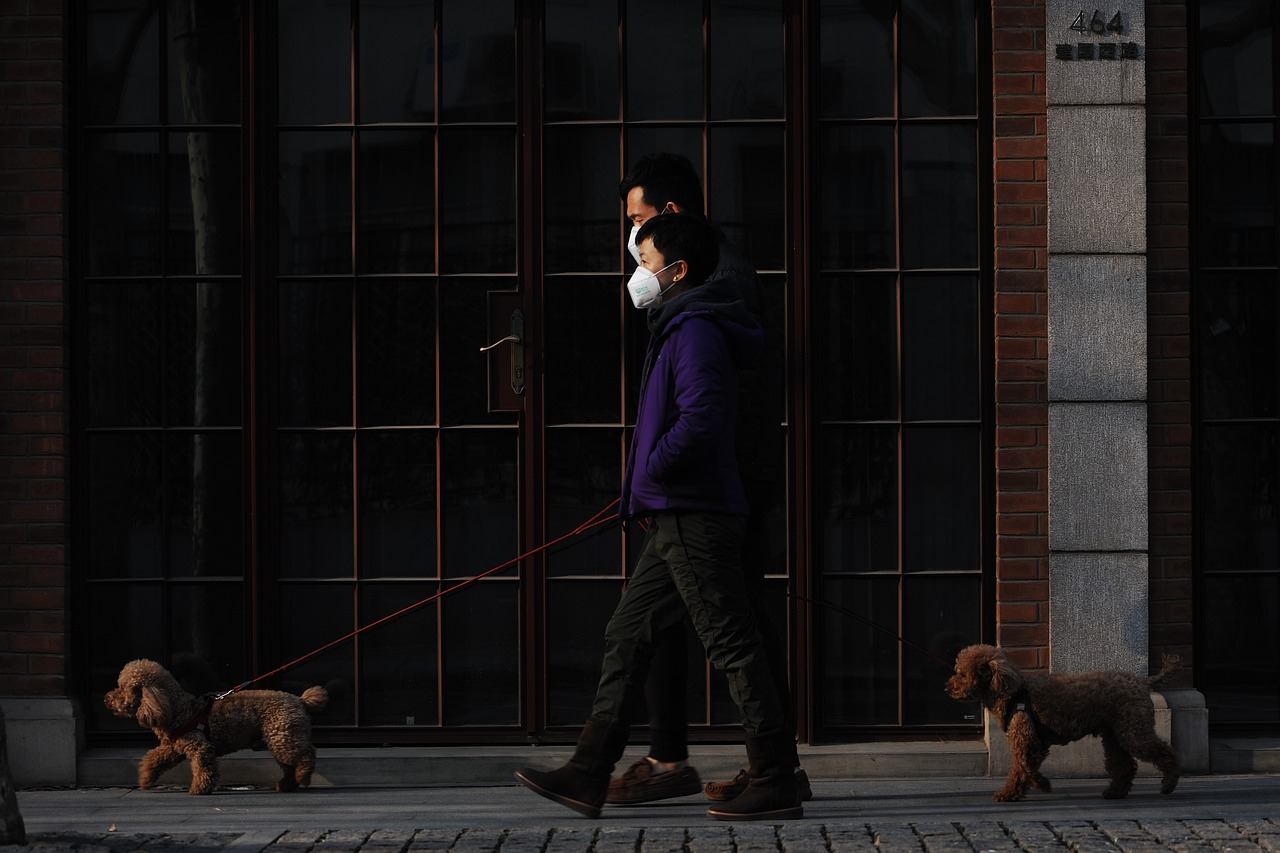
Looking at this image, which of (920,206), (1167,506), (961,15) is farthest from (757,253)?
(1167,506)

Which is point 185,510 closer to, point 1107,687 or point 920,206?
point 920,206

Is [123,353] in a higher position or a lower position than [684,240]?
lower

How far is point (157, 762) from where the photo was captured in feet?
23.1

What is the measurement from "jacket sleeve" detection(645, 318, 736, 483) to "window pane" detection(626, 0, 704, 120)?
1.73m

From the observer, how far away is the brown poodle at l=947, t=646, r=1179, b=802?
261 inches

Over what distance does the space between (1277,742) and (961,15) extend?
3378mm

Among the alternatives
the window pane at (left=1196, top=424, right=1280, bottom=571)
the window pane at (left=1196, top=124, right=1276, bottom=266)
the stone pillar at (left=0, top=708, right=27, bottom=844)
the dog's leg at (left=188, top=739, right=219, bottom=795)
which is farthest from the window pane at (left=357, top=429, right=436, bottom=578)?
the window pane at (left=1196, top=124, right=1276, bottom=266)

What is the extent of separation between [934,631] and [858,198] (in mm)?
1880

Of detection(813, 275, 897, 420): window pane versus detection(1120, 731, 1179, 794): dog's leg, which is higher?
detection(813, 275, 897, 420): window pane

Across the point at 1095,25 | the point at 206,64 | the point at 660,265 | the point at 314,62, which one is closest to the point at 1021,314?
the point at 1095,25

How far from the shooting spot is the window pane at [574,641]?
7562 millimetres

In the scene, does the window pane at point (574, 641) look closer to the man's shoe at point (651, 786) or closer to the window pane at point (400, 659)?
the window pane at point (400, 659)

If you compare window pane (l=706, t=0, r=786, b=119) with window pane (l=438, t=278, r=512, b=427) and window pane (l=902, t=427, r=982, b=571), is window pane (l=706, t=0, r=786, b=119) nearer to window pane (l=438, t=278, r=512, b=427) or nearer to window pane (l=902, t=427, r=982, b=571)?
window pane (l=438, t=278, r=512, b=427)

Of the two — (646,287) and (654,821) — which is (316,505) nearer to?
(646,287)
